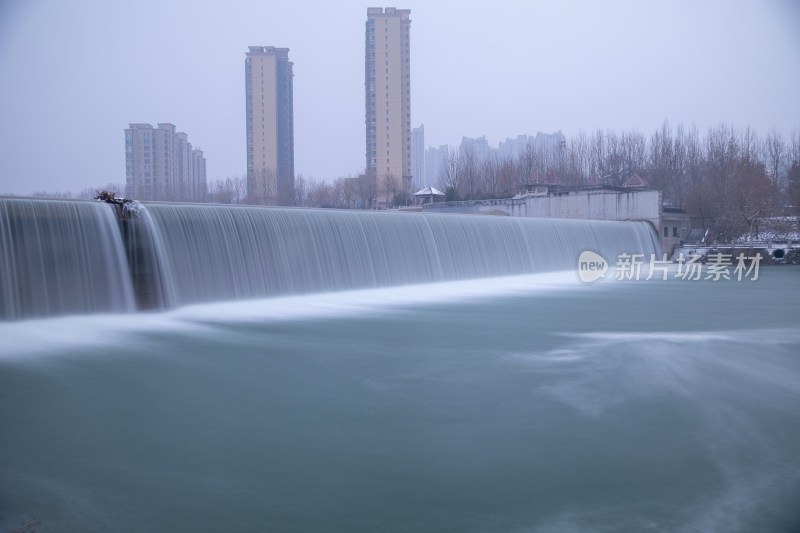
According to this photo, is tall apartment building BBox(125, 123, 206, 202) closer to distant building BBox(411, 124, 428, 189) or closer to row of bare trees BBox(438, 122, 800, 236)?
row of bare trees BBox(438, 122, 800, 236)

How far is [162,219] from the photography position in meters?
11.2

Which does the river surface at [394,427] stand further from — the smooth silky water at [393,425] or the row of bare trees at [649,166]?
the row of bare trees at [649,166]

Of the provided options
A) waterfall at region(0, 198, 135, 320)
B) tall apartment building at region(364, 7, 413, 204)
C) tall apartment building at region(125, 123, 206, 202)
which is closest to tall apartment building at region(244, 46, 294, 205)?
tall apartment building at region(125, 123, 206, 202)

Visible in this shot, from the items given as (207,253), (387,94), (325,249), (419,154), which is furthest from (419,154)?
(207,253)

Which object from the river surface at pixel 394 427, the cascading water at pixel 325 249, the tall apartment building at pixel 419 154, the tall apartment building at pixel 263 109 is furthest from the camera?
the tall apartment building at pixel 419 154

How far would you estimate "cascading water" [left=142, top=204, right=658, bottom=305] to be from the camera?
Result: 37.8 feet

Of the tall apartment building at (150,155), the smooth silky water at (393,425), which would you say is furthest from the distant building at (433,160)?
the smooth silky water at (393,425)

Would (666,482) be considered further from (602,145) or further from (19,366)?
(602,145)

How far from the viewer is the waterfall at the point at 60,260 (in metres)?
9.19

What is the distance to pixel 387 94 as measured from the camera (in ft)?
250

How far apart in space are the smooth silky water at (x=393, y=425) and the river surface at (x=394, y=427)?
2cm

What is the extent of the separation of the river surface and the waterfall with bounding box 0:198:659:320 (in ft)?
2.20

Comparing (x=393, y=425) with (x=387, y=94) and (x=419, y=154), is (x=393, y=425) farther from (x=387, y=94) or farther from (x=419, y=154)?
(x=419, y=154)

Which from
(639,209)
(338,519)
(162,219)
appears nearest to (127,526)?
(338,519)
